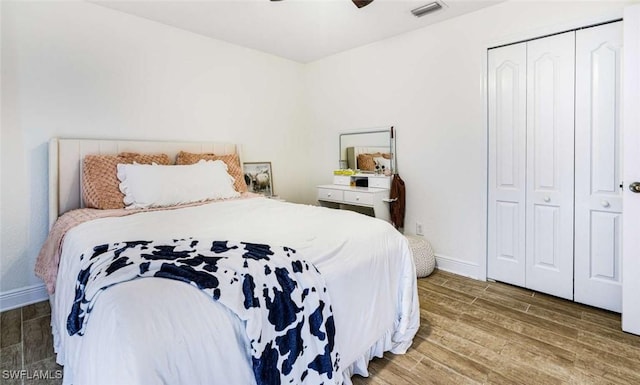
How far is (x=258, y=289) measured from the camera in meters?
1.15

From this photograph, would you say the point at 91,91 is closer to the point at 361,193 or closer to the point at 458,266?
the point at 361,193

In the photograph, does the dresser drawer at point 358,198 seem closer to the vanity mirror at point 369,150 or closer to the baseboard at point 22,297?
the vanity mirror at point 369,150

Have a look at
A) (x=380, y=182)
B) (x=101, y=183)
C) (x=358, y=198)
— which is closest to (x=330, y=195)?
(x=358, y=198)

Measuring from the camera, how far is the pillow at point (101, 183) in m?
2.43

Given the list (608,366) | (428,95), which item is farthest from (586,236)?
(428,95)

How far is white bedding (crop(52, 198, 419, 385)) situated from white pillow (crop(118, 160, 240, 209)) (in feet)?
0.73

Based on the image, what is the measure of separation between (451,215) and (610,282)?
4.00ft

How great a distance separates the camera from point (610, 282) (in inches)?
91.0

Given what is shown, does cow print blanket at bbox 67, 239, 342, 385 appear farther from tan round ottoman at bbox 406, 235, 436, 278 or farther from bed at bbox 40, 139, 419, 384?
tan round ottoman at bbox 406, 235, 436, 278

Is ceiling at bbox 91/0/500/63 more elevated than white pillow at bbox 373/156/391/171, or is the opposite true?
ceiling at bbox 91/0/500/63

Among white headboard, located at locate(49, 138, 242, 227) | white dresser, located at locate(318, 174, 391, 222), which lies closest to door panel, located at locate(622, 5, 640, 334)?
white dresser, located at locate(318, 174, 391, 222)

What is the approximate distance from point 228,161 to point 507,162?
8.44 ft

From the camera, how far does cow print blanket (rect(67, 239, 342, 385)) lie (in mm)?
1072

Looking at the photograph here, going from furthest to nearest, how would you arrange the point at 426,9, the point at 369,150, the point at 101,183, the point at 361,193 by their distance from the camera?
the point at 369,150
the point at 361,193
the point at 426,9
the point at 101,183
